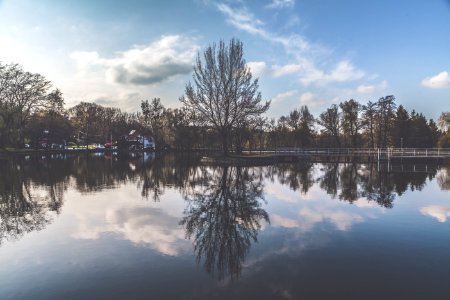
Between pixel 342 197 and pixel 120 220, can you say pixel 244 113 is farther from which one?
pixel 120 220

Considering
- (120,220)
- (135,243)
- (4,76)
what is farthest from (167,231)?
(4,76)

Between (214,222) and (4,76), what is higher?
(4,76)

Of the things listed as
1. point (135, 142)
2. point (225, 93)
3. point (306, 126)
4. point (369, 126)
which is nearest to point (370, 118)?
point (369, 126)

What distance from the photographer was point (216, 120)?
52031mm

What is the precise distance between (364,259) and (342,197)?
11.1 meters

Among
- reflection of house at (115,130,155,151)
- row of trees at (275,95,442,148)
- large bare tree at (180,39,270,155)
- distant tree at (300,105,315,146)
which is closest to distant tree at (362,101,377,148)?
row of trees at (275,95,442,148)

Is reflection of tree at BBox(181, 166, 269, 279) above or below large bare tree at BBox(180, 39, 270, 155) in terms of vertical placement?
below

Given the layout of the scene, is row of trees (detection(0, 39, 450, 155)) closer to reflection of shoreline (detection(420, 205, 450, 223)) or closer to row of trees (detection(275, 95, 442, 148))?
row of trees (detection(275, 95, 442, 148))

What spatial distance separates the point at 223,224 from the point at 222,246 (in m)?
2.63

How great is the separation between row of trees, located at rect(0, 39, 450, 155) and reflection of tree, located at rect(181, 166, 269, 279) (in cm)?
3115

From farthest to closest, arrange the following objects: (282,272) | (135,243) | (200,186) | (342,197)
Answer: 1. (200,186)
2. (342,197)
3. (135,243)
4. (282,272)

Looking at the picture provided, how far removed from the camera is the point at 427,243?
10.7m

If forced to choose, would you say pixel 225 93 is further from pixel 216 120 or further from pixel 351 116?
pixel 351 116

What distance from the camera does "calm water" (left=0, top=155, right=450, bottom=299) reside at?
728 centimetres
